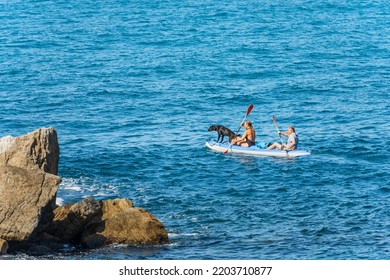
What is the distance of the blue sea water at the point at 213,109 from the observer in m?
36.6

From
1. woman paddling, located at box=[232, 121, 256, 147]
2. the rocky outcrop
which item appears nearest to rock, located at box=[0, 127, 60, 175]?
the rocky outcrop

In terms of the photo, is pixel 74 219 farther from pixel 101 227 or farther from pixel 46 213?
pixel 46 213

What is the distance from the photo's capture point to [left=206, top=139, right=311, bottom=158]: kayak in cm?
4759

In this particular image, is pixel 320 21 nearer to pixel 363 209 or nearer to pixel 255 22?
pixel 255 22

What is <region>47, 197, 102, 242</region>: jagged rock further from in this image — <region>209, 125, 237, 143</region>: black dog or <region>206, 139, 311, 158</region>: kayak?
<region>209, 125, 237, 143</region>: black dog

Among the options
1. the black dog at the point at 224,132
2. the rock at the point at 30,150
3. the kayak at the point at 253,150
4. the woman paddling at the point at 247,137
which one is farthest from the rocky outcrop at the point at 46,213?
the black dog at the point at 224,132

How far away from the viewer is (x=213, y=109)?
6081 cm

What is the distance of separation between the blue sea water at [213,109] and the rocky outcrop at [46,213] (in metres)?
0.67

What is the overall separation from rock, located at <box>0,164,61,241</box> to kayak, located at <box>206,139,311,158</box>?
18.0 metres

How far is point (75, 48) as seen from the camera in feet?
268

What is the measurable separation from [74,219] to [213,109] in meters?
28.6

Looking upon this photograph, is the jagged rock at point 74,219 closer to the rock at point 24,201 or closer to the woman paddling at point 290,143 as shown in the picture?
the rock at point 24,201

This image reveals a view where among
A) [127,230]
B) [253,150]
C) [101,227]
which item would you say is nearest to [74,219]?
[101,227]
